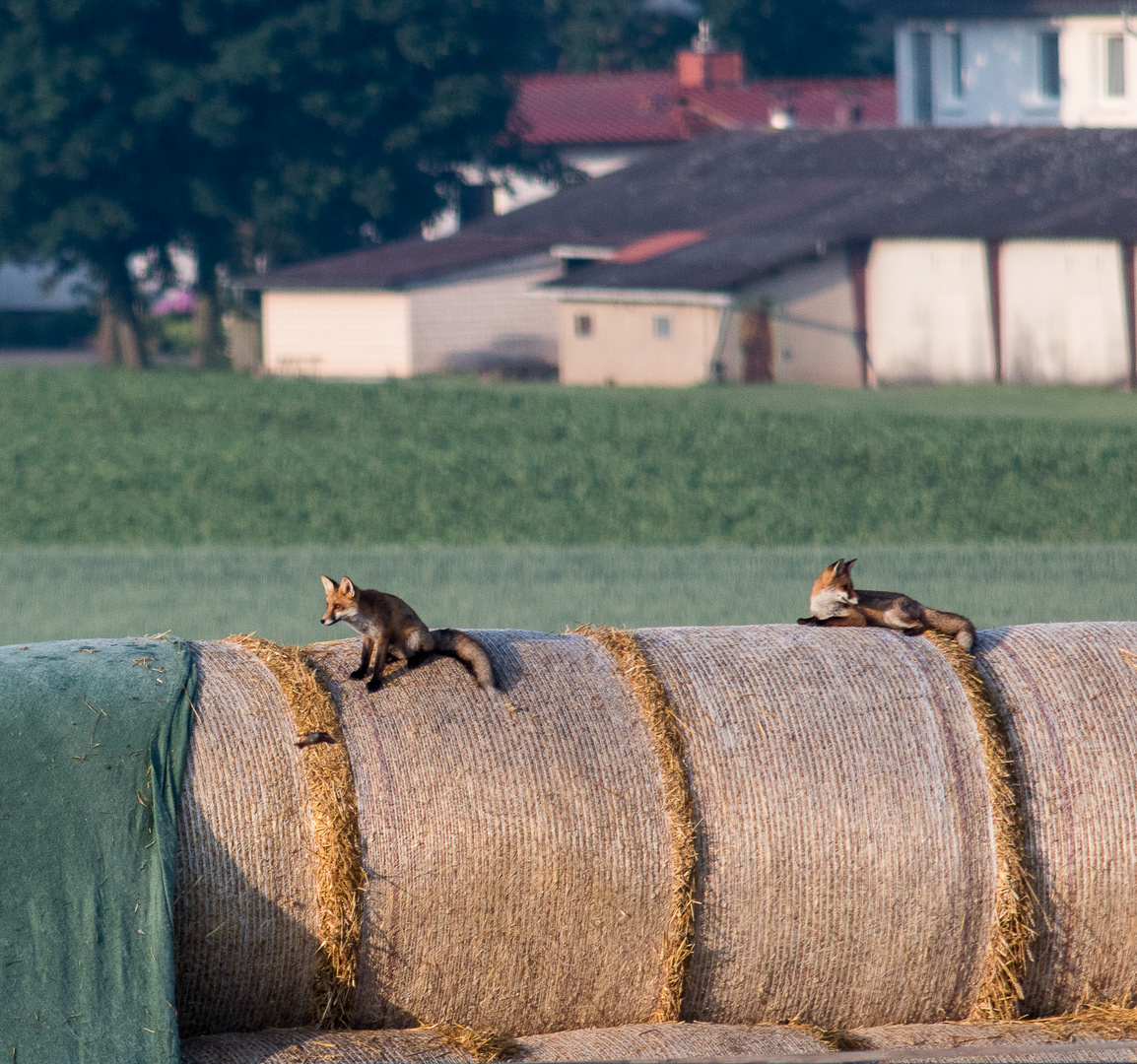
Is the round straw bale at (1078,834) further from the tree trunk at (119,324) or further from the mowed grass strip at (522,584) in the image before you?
the tree trunk at (119,324)

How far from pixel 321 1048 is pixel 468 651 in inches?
58.5

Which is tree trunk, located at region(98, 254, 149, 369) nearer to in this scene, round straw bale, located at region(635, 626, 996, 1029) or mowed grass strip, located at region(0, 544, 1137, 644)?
mowed grass strip, located at region(0, 544, 1137, 644)

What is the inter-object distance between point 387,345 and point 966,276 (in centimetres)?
1673

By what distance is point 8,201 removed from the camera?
58.5 m

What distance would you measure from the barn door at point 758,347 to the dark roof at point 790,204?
1102 millimetres

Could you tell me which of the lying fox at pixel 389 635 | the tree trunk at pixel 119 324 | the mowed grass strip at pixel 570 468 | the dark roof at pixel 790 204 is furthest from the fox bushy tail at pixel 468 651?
the tree trunk at pixel 119 324

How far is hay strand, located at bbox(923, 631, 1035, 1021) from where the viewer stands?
262 inches

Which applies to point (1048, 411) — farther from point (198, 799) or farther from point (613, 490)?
point (198, 799)

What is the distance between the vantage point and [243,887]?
611 cm

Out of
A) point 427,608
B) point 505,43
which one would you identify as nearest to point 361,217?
point 505,43

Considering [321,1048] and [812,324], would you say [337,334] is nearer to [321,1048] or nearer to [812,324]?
[812,324]

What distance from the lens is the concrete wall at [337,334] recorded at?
5300cm

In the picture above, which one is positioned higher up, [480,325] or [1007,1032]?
[480,325]

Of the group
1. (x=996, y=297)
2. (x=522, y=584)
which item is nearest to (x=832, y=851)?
(x=522, y=584)
